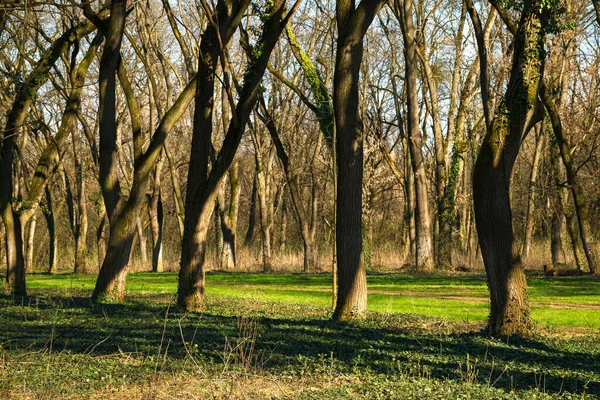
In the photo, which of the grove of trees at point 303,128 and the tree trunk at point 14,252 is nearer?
the grove of trees at point 303,128

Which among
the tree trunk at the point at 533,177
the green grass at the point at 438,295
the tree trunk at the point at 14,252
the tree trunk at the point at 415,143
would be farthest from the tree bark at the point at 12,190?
the tree trunk at the point at 533,177

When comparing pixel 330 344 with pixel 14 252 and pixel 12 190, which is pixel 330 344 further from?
pixel 12 190

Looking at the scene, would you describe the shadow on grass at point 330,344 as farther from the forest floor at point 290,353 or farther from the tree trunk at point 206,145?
the tree trunk at point 206,145

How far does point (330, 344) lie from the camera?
9.64 m

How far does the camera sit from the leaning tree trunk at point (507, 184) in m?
10.3

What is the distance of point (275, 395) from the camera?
6938mm

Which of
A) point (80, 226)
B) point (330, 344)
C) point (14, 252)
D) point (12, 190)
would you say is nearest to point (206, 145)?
point (12, 190)

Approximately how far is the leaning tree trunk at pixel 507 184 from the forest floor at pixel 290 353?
1.26ft

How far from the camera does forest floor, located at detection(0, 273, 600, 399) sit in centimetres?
717

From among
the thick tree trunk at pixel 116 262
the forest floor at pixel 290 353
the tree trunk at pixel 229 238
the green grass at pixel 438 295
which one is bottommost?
the forest floor at pixel 290 353

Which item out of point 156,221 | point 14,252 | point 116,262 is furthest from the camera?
point 156,221

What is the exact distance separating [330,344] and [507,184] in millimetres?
3055

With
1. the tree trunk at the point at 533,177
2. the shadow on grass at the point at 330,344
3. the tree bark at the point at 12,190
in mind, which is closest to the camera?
the shadow on grass at the point at 330,344

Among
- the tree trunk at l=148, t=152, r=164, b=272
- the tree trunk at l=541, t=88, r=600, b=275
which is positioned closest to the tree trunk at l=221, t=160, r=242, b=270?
the tree trunk at l=148, t=152, r=164, b=272
